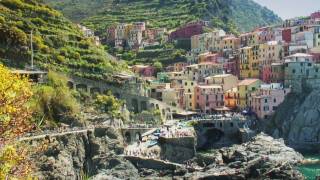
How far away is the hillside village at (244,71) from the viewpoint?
85438mm

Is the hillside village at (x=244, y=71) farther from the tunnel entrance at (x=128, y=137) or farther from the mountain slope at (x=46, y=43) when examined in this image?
the tunnel entrance at (x=128, y=137)

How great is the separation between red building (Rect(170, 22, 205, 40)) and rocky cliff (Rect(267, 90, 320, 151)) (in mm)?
48400

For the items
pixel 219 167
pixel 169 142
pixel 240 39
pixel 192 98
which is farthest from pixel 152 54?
pixel 219 167

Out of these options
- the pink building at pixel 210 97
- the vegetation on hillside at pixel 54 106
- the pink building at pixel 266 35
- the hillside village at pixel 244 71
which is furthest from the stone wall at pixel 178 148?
the pink building at pixel 266 35

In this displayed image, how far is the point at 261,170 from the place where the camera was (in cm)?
5225

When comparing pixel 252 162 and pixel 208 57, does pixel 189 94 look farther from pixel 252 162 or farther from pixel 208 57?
pixel 252 162

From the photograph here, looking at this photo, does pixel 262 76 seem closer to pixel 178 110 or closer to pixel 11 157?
pixel 178 110

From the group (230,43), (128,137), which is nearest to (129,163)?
(128,137)

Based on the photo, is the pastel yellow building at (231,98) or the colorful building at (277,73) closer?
the colorful building at (277,73)

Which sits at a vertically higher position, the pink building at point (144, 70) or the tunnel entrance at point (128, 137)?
the pink building at point (144, 70)

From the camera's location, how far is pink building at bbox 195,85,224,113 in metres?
91.6

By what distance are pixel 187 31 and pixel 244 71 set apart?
28.3 m

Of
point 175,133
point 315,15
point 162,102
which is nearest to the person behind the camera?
point 175,133

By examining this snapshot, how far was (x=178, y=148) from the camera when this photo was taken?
65.5 metres
